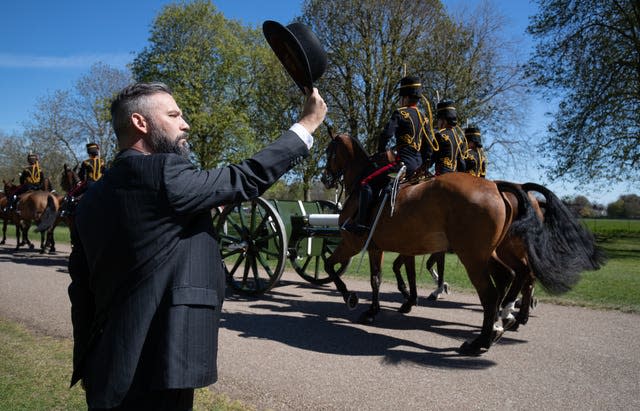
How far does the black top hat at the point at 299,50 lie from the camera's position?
190 centimetres

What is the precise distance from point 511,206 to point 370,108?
1791 cm

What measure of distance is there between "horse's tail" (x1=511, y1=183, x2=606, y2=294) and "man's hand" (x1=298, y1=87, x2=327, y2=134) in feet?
13.7

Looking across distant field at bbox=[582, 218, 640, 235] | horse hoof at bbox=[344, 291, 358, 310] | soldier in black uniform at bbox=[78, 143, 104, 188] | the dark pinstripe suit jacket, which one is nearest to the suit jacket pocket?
the dark pinstripe suit jacket

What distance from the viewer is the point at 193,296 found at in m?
1.76

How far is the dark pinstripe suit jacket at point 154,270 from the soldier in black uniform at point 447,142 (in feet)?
18.7

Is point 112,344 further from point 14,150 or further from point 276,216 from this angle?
point 14,150

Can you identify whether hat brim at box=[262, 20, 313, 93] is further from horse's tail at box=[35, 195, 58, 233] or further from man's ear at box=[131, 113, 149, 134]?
horse's tail at box=[35, 195, 58, 233]

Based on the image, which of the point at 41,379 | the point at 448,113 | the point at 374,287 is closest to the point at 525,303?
the point at 374,287

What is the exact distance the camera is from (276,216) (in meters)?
8.00

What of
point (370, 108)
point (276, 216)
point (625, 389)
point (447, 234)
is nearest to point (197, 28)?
point (370, 108)

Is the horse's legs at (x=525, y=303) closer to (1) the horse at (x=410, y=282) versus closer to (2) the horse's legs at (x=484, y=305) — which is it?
(2) the horse's legs at (x=484, y=305)

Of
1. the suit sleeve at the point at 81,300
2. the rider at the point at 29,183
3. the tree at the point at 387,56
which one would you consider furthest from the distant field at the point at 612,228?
the suit sleeve at the point at 81,300

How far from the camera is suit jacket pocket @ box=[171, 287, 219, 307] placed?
1742 mm

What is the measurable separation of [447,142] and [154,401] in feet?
20.0
